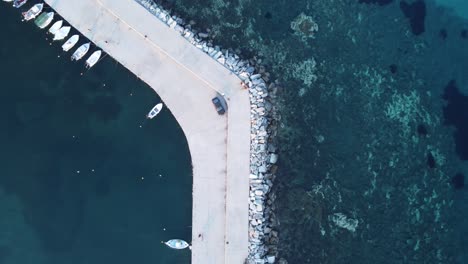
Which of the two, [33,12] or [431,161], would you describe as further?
[431,161]

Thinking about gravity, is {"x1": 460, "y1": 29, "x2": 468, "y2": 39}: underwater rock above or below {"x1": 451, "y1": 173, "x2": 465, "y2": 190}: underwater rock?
above

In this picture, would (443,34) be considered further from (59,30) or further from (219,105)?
(59,30)

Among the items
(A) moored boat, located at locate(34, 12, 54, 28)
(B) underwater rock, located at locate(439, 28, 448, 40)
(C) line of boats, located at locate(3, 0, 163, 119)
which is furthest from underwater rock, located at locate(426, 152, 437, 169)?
(A) moored boat, located at locate(34, 12, 54, 28)

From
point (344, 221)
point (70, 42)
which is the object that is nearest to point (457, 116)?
point (344, 221)

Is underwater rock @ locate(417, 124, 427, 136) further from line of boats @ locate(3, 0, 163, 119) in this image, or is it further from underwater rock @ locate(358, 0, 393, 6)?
line of boats @ locate(3, 0, 163, 119)

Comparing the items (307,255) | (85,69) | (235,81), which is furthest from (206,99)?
(307,255)

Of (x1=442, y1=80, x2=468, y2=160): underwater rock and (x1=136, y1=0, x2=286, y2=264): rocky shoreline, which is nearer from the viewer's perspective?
(x1=136, y1=0, x2=286, y2=264): rocky shoreline

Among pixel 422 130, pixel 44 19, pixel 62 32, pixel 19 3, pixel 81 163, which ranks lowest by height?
pixel 81 163

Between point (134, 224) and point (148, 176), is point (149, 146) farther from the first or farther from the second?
point (134, 224)
